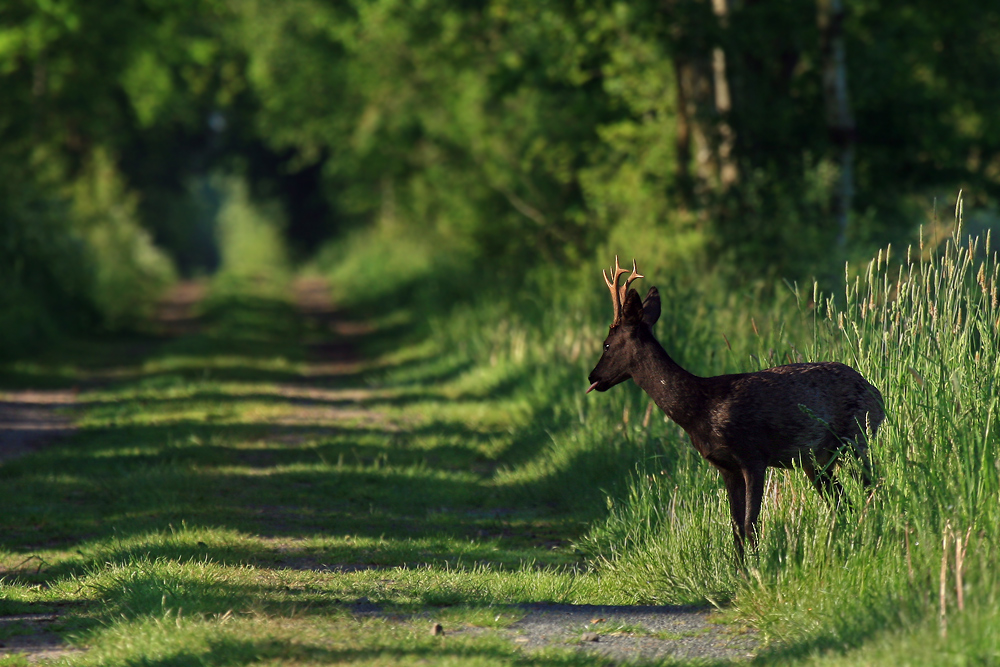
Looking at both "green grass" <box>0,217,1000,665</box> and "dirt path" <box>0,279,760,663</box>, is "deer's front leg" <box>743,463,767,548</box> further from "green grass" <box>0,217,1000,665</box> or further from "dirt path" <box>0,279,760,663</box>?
"dirt path" <box>0,279,760,663</box>

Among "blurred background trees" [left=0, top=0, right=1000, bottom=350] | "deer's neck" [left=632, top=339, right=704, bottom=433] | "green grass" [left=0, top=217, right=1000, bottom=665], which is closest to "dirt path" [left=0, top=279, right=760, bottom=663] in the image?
"green grass" [left=0, top=217, right=1000, bottom=665]

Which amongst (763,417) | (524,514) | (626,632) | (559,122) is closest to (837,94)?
(559,122)

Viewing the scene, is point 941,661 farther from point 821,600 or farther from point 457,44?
point 457,44

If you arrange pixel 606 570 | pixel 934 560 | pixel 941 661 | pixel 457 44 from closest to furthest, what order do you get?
pixel 941 661 → pixel 934 560 → pixel 606 570 → pixel 457 44

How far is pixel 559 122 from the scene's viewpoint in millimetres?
25109

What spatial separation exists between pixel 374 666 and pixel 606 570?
7.94ft

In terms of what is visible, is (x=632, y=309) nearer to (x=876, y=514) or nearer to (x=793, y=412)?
(x=793, y=412)

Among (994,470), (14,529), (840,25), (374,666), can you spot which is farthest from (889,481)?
(840,25)

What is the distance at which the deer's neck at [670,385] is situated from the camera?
613 centimetres

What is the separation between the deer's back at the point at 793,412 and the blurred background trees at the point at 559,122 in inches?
272

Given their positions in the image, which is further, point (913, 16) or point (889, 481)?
point (913, 16)

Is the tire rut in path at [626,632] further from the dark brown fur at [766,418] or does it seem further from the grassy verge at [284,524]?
the dark brown fur at [766,418]

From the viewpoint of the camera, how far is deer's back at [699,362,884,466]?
19.5 feet

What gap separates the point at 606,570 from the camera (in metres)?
7.14
